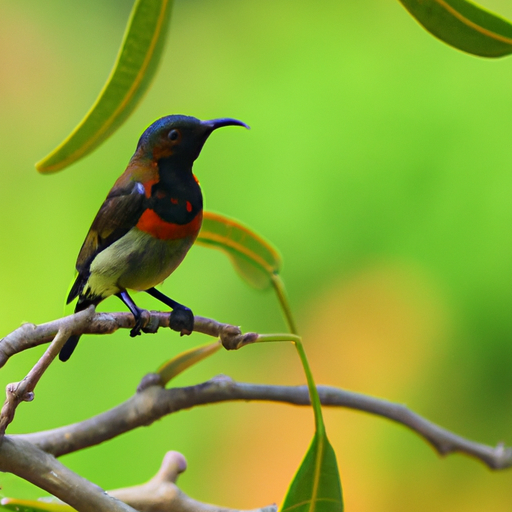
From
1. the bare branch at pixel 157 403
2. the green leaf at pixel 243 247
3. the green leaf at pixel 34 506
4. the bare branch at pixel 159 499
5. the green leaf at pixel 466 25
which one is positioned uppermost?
the green leaf at pixel 466 25

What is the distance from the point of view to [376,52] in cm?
160

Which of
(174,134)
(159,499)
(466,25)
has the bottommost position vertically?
(159,499)

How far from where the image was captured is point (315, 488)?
0.54 m

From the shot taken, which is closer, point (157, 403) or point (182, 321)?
point (182, 321)

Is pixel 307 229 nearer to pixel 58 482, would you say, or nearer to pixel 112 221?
pixel 112 221

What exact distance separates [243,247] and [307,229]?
83 cm

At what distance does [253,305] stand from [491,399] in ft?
1.98

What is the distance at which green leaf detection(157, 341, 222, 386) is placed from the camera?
655 mm

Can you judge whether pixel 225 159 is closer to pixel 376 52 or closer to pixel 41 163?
pixel 376 52

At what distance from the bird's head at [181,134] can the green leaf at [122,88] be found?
8cm

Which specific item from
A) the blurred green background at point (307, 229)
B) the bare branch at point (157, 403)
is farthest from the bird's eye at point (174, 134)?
the blurred green background at point (307, 229)

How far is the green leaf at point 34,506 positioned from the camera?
0.50 m

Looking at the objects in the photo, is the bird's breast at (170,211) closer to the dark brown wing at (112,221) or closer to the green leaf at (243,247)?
the dark brown wing at (112,221)

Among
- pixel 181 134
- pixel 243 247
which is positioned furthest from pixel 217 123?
pixel 243 247
